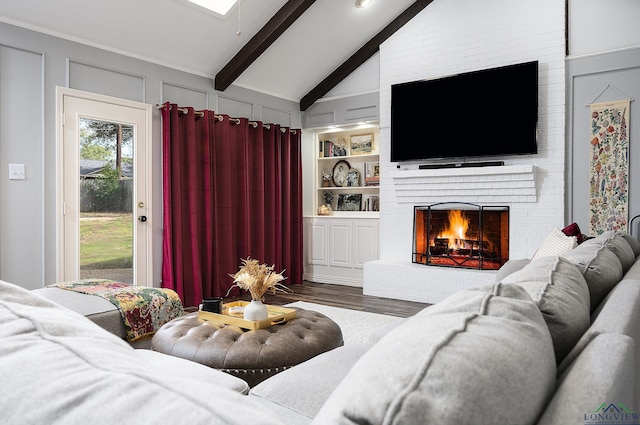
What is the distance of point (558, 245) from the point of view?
109 inches

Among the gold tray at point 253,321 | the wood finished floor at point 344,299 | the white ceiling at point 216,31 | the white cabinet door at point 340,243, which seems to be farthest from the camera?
the white cabinet door at point 340,243

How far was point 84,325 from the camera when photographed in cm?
65

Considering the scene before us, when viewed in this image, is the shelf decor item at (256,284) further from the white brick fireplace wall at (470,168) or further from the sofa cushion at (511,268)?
the white brick fireplace wall at (470,168)

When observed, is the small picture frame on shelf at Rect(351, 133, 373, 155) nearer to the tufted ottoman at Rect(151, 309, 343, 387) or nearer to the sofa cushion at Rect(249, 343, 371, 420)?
the tufted ottoman at Rect(151, 309, 343, 387)

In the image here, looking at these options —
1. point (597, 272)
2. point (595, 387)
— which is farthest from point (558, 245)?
point (595, 387)

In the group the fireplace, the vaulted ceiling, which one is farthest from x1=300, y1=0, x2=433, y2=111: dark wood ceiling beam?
the fireplace

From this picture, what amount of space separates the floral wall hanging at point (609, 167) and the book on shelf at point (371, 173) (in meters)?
2.57

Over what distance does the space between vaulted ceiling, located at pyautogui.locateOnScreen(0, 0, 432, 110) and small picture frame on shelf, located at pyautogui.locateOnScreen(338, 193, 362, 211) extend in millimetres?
1357

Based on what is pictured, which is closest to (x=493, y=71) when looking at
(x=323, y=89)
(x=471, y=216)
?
(x=471, y=216)

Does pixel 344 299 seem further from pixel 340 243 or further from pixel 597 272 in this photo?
pixel 597 272

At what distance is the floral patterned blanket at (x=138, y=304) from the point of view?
105 inches

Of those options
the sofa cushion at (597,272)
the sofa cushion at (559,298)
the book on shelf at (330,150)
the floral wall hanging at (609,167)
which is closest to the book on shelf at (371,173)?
the book on shelf at (330,150)

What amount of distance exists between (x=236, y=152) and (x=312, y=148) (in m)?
1.51

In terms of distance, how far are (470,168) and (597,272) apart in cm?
356
